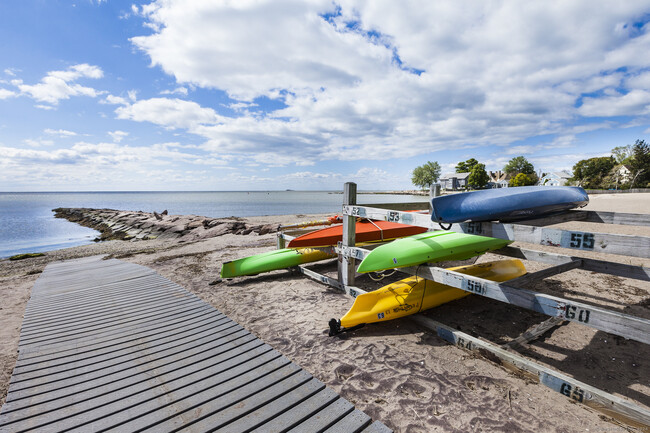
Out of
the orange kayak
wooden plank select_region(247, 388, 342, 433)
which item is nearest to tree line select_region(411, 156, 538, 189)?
the orange kayak

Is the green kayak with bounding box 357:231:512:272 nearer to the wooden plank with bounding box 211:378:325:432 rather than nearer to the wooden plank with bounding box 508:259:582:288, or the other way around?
the wooden plank with bounding box 508:259:582:288

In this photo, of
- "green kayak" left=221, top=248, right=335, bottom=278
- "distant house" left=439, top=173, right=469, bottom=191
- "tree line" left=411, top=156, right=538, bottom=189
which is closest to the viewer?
"green kayak" left=221, top=248, right=335, bottom=278

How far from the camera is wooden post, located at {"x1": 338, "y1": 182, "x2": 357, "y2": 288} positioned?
210 inches

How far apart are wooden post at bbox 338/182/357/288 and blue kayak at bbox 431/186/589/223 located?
1.81m

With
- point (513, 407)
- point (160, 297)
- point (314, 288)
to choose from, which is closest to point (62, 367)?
point (160, 297)

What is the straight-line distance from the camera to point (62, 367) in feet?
11.0

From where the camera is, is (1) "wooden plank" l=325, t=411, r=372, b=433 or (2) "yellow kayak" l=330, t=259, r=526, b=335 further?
(2) "yellow kayak" l=330, t=259, r=526, b=335

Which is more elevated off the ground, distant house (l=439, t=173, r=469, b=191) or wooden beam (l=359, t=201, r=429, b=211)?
distant house (l=439, t=173, r=469, b=191)

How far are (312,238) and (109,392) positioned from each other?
4.42 metres

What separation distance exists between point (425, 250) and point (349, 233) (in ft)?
4.82

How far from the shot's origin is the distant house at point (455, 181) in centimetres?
8694

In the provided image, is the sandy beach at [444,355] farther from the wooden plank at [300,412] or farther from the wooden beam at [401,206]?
the wooden beam at [401,206]

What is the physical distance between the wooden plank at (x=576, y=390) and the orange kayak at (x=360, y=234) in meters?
3.47

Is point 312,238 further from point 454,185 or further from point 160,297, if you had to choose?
point 454,185
